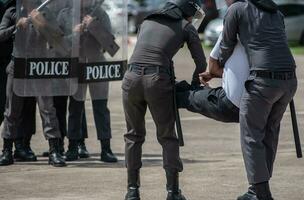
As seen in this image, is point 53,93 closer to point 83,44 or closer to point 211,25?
point 83,44

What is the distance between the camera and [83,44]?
10312 millimetres

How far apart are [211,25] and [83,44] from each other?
1052 inches

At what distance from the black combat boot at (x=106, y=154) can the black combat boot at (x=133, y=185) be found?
2.43 m

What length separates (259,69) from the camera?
748cm

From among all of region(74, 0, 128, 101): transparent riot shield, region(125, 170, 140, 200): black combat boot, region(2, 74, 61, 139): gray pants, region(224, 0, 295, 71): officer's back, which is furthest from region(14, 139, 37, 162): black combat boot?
region(224, 0, 295, 71): officer's back

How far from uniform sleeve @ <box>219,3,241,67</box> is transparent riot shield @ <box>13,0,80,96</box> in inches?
115

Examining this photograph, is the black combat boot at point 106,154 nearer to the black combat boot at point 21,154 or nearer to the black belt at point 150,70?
the black combat boot at point 21,154

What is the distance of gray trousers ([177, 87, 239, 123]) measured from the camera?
24.8 ft

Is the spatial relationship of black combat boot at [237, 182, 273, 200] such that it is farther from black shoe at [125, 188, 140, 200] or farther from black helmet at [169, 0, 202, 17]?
black helmet at [169, 0, 202, 17]

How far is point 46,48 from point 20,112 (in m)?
0.79

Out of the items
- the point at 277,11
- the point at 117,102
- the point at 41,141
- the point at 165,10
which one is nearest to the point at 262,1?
the point at 277,11

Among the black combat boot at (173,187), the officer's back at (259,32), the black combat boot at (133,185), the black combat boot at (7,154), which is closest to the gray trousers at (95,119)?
the black combat boot at (7,154)

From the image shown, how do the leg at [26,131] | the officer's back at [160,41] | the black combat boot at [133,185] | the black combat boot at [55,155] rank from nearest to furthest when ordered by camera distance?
the officer's back at [160,41]
the black combat boot at [133,185]
the black combat boot at [55,155]
the leg at [26,131]

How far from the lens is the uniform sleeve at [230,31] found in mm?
7473
